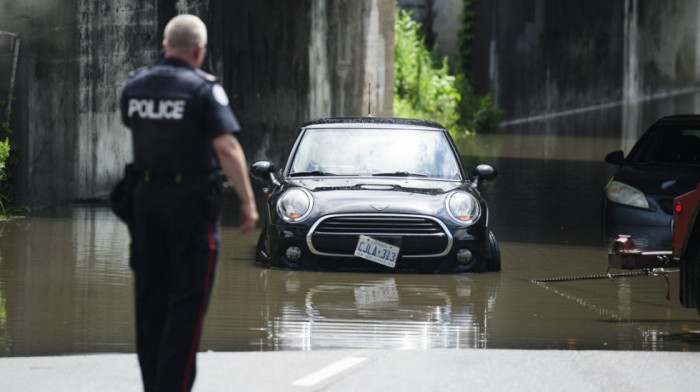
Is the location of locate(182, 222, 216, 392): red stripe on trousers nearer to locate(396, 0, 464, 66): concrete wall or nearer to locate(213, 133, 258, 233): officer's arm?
locate(213, 133, 258, 233): officer's arm

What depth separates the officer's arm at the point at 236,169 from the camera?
5.87 metres

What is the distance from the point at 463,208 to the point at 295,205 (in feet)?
4.51

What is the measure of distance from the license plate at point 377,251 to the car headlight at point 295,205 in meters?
0.53

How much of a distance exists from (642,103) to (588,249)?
34.1m

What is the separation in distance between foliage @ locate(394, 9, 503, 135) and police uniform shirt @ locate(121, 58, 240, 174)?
77.5 feet

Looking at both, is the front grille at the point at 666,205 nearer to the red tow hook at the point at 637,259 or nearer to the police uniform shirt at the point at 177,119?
the red tow hook at the point at 637,259

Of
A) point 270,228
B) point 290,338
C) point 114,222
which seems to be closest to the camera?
point 290,338

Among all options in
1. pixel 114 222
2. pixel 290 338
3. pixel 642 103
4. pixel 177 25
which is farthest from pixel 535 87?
pixel 177 25

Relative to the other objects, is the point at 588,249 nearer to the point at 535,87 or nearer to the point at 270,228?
the point at 270,228

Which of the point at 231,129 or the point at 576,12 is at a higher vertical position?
the point at 576,12

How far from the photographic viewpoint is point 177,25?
238 inches

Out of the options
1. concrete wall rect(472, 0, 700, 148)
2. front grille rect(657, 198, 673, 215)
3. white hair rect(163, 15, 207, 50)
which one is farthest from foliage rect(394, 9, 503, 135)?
white hair rect(163, 15, 207, 50)

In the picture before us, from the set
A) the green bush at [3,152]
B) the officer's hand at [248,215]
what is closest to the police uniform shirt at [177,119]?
the officer's hand at [248,215]

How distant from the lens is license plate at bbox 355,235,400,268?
36.0ft
